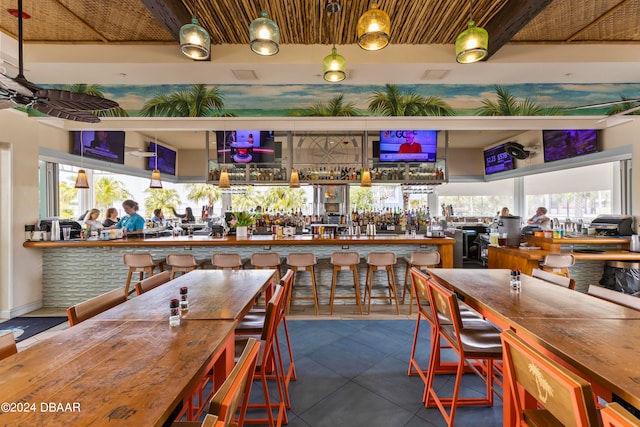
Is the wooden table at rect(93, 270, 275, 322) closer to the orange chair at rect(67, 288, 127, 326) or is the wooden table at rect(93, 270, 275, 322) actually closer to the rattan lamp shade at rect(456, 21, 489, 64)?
the orange chair at rect(67, 288, 127, 326)

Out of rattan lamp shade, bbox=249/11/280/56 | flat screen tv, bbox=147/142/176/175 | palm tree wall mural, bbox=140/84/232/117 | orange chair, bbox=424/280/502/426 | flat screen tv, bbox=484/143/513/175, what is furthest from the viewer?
flat screen tv, bbox=147/142/176/175

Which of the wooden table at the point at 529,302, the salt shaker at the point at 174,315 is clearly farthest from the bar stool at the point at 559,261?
the salt shaker at the point at 174,315

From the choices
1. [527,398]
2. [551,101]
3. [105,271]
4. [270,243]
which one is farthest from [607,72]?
[105,271]

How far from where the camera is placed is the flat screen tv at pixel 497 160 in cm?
932

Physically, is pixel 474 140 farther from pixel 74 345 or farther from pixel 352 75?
pixel 74 345

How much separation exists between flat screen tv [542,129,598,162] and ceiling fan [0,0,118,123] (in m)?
8.78

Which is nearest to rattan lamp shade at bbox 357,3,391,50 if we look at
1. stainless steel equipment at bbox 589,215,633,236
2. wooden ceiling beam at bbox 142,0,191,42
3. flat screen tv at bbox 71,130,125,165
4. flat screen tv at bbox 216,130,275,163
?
wooden ceiling beam at bbox 142,0,191,42

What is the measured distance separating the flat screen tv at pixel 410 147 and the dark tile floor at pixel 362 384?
4682mm

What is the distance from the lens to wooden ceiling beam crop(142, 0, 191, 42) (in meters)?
2.90

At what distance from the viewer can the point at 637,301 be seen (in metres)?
2.21

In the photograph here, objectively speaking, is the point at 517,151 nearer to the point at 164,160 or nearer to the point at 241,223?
the point at 241,223

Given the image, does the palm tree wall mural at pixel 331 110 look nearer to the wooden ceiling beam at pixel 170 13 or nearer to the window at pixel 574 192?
the wooden ceiling beam at pixel 170 13

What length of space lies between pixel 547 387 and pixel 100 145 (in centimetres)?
901

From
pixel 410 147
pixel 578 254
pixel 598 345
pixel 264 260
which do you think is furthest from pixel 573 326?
pixel 410 147
